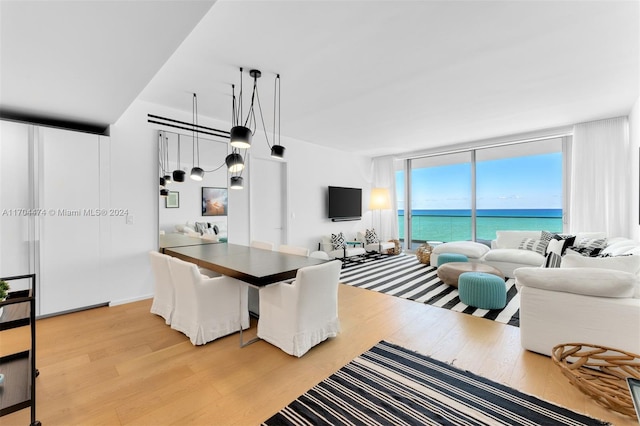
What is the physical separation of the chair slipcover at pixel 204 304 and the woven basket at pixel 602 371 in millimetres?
2400

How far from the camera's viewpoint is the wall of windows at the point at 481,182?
19.6 feet

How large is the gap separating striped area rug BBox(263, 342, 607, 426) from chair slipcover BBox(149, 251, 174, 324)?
184 cm

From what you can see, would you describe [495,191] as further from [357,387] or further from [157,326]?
[157,326]

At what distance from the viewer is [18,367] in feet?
5.57

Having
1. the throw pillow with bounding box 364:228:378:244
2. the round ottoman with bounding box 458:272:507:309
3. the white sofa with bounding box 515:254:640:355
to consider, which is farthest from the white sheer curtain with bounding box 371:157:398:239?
the white sofa with bounding box 515:254:640:355

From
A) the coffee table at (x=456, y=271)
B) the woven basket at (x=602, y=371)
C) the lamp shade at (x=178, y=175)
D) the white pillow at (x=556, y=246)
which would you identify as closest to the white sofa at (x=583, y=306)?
the woven basket at (x=602, y=371)

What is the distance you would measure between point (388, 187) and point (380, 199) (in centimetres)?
44

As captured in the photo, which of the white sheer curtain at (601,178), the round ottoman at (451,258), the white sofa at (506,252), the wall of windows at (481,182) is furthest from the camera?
the wall of windows at (481,182)

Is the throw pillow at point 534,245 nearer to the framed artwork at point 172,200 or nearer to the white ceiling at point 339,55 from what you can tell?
the white ceiling at point 339,55

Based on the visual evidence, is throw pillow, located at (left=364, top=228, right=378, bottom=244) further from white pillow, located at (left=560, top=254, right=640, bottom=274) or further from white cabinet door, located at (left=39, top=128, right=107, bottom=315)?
white cabinet door, located at (left=39, top=128, right=107, bottom=315)

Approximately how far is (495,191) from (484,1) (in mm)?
5784

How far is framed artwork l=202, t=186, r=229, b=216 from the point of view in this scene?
417cm

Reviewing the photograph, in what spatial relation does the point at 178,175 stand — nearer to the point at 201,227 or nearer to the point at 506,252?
the point at 201,227

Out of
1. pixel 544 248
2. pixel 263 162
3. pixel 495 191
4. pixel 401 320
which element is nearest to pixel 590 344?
pixel 401 320
